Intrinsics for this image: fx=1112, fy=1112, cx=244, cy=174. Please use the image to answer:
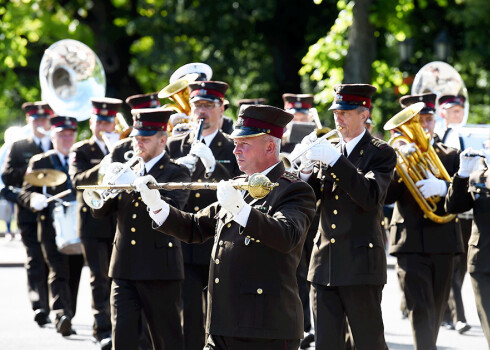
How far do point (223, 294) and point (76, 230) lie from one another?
16.7 ft

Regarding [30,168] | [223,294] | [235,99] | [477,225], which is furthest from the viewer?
[235,99]

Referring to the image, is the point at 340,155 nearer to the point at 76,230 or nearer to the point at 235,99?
the point at 76,230

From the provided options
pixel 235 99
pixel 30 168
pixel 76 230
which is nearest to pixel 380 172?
pixel 76 230

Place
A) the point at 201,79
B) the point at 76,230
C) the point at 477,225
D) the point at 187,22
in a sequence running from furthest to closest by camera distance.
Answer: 1. the point at 187,22
2. the point at 76,230
3. the point at 201,79
4. the point at 477,225

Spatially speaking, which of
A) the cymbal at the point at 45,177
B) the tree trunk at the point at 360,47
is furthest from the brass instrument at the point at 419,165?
the tree trunk at the point at 360,47

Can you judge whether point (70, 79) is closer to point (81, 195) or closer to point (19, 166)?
point (19, 166)

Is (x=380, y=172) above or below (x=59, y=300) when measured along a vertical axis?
above

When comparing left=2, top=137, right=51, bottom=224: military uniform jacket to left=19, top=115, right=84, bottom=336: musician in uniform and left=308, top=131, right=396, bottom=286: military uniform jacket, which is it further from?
left=308, top=131, right=396, bottom=286: military uniform jacket

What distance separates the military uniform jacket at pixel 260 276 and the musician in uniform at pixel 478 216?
110 inches

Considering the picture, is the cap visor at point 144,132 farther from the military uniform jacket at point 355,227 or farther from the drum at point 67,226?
the drum at point 67,226

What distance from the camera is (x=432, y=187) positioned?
8.56 metres

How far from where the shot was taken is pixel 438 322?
8.68m

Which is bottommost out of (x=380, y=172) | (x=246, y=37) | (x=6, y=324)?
(x=6, y=324)

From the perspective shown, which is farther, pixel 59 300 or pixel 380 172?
pixel 59 300
